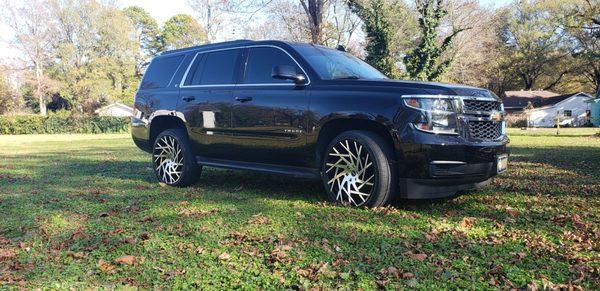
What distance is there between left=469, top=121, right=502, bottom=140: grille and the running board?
1736 millimetres

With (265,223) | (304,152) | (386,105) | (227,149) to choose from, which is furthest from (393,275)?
(227,149)

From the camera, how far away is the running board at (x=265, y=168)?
5469mm

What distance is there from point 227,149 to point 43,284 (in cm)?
332

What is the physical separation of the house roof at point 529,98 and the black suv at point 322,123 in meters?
63.5

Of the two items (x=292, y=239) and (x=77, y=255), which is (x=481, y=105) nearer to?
(x=292, y=239)

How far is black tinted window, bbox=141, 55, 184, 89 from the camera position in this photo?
708cm

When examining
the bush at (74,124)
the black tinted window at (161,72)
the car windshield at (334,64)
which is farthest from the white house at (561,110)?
the black tinted window at (161,72)

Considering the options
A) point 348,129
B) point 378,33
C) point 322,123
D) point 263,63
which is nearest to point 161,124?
point 263,63

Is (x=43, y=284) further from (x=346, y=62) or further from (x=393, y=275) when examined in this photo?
(x=346, y=62)

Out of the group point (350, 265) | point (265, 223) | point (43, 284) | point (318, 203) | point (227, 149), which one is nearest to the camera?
point (43, 284)

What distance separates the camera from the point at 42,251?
3787mm

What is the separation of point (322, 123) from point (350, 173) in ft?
2.08

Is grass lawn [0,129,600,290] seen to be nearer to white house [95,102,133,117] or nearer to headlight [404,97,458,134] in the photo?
headlight [404,97,458,134]

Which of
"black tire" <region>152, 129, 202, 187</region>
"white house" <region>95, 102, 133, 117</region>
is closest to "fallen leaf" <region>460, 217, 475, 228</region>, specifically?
"black tire" <region>152, 129, 202, 187</region>
